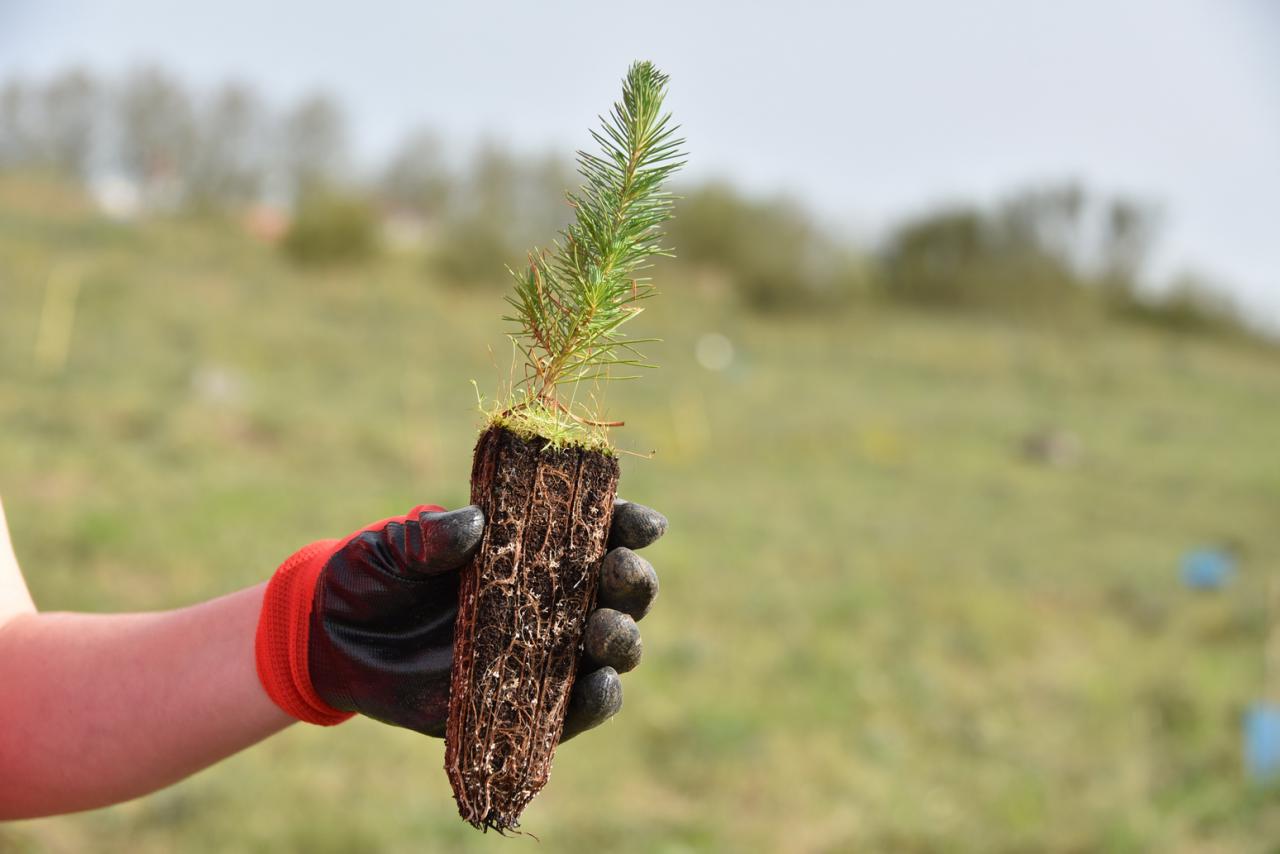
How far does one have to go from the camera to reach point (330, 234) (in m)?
24.4

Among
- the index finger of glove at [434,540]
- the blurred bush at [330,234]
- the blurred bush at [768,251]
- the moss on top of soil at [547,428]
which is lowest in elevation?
the index finger of glove at [434,540]

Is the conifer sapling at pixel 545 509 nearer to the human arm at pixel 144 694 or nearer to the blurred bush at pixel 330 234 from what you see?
the human arm at pixel 144 694

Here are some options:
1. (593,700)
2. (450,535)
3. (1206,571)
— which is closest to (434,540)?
(450,535)

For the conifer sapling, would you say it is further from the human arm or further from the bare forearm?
the bare forearm

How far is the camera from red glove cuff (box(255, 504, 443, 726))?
71.4 inches

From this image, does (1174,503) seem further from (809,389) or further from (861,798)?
(861,798)

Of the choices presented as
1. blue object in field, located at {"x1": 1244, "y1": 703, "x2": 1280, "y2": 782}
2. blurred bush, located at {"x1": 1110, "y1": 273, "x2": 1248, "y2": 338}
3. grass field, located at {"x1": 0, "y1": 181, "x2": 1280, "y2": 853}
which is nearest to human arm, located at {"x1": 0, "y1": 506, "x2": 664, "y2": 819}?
grass field, located at {"x1": 0, "y1": 181, "x2": 1280, "y2": 853}

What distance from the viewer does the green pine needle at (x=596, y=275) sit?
165 centimetres

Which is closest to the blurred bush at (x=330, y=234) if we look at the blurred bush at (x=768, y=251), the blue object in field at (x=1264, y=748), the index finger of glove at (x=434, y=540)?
the blurred bush at (x=768, y=251)

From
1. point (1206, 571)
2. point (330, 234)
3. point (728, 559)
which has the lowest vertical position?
point (728, 559)

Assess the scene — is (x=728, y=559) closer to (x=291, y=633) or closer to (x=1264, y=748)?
(x=1264, y=748)

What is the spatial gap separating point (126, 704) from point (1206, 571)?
12139 mm

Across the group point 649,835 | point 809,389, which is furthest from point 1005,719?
point 809,389

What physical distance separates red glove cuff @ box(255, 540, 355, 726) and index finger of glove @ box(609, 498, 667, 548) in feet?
1.76
